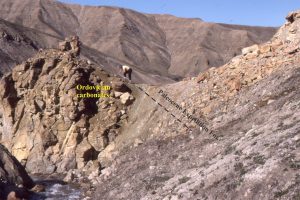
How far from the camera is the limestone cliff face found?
135 feet

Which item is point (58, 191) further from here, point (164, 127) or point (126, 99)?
point (126, 99)

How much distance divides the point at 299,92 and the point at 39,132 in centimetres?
2309

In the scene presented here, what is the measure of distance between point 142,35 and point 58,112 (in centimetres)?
14155

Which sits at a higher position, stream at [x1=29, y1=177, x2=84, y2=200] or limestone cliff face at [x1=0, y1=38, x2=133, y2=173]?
limestone cliff face at [x1=0, y1=38, x2=133, y2=173]

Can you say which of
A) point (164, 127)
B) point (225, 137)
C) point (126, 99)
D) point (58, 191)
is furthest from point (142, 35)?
point (225, 137)

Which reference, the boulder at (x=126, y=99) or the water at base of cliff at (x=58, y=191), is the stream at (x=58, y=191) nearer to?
the water at base of cliff at (x=58, y=191)

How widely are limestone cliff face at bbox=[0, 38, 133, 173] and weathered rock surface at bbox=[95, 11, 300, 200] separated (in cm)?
202

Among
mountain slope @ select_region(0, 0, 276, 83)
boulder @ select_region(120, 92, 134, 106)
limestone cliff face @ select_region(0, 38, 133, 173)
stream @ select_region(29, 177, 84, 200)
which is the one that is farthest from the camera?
mountain slope @ select_region(0, 0, 276, 83)

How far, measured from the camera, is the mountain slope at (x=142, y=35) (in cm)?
15625

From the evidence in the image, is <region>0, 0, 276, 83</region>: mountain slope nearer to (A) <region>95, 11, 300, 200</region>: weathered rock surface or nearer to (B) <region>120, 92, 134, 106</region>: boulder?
(B) <region>120, 92, 134, 106</region>: boulder

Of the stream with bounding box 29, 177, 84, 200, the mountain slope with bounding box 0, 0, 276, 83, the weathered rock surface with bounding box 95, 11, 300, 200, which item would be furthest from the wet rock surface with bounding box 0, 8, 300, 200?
the mountain slope with bounding box 0, 0, 276, 83

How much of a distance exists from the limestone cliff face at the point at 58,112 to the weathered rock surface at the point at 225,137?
2024mm

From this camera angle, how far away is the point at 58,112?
43344 mm

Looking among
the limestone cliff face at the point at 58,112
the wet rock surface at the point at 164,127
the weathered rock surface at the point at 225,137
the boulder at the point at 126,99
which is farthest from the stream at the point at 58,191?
the boulder at the point at 126,99
